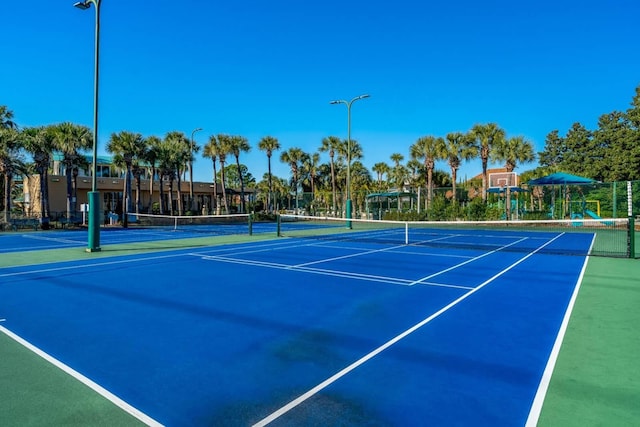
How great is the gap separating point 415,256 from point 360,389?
37.5 ft

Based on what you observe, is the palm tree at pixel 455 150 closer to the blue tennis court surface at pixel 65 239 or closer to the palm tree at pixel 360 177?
the blue tennis court surface at pixel 65 239

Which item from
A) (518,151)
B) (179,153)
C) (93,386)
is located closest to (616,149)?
(518,151)

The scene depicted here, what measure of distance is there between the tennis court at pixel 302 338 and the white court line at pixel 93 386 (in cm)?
2

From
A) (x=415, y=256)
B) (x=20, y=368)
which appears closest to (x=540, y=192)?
(x=415, y=256)

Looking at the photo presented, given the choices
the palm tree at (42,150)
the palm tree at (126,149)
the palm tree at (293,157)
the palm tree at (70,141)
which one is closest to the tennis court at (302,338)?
the palm tree at (42,150)

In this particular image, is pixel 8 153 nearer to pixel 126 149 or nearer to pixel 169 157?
pixel 126 149

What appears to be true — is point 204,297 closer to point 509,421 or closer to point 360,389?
point 360,389

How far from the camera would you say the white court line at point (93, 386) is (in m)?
3.74

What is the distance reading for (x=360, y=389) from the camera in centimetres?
431

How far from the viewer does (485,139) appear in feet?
132

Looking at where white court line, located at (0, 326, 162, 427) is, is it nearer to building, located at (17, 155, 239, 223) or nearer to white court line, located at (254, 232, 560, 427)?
white court line, located at (254, 232, 560, 427)

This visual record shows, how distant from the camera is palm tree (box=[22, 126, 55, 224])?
1227 inches

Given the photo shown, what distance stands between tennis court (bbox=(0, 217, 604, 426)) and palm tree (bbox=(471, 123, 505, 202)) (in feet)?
101

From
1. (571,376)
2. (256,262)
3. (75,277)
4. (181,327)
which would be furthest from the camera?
(256,262)
